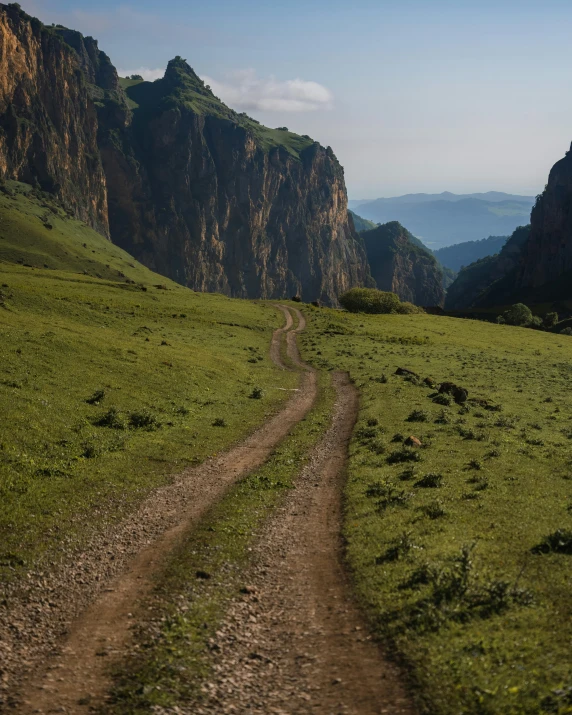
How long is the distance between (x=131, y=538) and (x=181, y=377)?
2492 centimetres

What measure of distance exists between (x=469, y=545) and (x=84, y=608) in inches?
390

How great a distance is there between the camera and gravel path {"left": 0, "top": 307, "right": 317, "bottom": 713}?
1130cm

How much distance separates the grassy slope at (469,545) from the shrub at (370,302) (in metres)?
85.3

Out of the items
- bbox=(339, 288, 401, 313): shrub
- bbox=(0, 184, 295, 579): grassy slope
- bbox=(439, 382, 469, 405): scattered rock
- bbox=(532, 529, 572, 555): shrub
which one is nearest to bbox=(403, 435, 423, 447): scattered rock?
bbox=(0, 184, 295, 579): grassy slope

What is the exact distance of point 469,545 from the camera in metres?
16.3

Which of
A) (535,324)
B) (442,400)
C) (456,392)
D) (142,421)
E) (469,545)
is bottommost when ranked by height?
(142,421)

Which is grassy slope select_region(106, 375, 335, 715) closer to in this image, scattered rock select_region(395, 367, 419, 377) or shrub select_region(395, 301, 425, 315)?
scattered rock select_region(395, 367, 419, 377)

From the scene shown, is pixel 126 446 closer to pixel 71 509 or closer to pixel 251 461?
pixel 251 461

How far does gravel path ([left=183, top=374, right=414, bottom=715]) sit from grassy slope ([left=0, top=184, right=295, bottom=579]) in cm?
612

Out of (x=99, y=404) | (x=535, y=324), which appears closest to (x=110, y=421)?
(x=99, y=404)

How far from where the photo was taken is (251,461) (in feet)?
89.8

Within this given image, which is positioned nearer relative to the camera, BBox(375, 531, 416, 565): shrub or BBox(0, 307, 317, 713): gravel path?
BBox(0, 307, 317, 713): gravel path

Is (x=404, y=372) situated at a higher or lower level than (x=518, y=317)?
lower

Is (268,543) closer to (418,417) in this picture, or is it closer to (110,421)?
(110,421)
